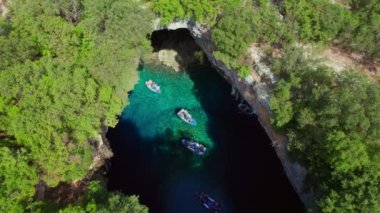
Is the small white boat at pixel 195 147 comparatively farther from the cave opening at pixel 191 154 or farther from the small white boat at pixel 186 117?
the small white boat at pixel 186 117

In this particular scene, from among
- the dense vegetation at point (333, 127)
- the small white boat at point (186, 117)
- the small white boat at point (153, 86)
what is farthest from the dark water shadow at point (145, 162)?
the dense vegetation at point (333, 127)

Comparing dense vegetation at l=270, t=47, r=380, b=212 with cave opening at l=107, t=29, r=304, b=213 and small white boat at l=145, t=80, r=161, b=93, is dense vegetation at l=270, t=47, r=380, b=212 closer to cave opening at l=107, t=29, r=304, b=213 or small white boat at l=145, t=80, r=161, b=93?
cave opening at l=107, t=29, r=304, b=213

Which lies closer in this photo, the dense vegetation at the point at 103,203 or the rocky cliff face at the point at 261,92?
the dense vegetation at the point at 103,203

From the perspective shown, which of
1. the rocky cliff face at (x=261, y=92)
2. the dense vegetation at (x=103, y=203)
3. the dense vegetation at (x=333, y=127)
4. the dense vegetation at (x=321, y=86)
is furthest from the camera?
the rocky cliff face at (x=261, y=92)

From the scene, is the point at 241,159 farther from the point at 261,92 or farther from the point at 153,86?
the point at 153,86

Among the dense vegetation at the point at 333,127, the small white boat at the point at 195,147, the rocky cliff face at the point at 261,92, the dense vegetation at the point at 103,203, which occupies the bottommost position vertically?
the small white boat at the point at 195,147

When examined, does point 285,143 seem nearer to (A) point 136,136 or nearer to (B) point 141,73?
(A) point 136,136

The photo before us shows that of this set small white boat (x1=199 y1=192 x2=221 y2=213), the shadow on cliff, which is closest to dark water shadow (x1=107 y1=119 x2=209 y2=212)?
small white boat (x1=199 y1=192 x2=221 y2=213)
